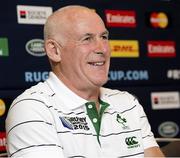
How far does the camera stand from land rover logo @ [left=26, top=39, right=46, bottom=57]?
2.17m

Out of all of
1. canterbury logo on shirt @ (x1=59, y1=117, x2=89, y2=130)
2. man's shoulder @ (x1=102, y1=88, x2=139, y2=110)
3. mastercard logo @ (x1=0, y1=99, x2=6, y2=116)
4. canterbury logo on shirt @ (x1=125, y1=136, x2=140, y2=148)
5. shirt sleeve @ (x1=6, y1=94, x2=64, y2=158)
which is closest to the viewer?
shirt sleeve @ (x1=6, y1=94, x2=64, y2=158)

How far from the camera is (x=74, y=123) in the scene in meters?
1.50

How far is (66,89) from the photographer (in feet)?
5.30

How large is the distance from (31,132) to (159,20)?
1.43 metres

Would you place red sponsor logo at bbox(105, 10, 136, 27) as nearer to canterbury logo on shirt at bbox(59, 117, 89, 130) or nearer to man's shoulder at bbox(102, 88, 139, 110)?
man's shoulder at bbox(102, 88, 139, 110)

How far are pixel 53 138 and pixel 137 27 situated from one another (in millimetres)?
1257

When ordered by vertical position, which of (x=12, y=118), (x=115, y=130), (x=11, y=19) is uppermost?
(x=11, y=19)

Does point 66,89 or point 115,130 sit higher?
point 66,89

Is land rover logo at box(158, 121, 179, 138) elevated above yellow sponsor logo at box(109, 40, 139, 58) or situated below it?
below

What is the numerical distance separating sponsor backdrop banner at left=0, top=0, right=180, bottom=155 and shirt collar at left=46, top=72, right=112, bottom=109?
541 mm

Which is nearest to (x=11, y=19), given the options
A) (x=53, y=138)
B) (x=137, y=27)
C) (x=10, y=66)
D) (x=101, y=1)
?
(x=10, y=66)

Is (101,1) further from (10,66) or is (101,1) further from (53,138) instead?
(53,138)

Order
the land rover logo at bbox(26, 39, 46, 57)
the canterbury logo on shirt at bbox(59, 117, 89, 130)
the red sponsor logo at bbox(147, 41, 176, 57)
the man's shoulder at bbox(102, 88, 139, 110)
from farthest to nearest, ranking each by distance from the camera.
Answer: the red sponsor logo at bbox(147, 41, 176, 57)
the land rover logo at bbox(26, 39, 46, 57)
the man's shoulder at bbox(102, 88, 139, 110)
the canterbury logo on shirt at bbox(59, 117, 89, 130)

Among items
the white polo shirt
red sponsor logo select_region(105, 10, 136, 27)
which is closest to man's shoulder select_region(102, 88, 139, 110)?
the white polo shirt
